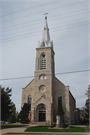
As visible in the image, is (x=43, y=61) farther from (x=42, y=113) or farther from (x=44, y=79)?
(x=42, y=113)

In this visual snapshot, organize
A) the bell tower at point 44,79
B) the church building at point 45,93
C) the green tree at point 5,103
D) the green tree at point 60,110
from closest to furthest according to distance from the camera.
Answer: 1. the green tree at point 5,103
2. the green tree at point 60,110
3. the bell tower at point 44,79
4. the church building at point 45,93

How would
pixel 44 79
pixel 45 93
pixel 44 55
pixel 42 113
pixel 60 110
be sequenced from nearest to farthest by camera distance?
pixel 60 110 < pixel 42 113 < pixel 45 93 < pixel 44 79 < pixel 44 55

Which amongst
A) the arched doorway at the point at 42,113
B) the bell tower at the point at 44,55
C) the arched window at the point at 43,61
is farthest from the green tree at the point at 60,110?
the arched window at the point at 43,61

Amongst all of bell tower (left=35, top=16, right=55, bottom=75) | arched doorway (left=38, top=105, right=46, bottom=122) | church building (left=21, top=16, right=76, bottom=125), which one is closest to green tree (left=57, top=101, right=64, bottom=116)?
church building (left=21, top=16, right=76, bottom=125)

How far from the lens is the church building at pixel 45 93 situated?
37.0 m

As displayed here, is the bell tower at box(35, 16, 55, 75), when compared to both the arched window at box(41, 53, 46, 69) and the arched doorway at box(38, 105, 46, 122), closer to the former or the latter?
the arched window at box(41, 53, 46, 69)

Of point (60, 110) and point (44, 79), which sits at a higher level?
point (44, 79)

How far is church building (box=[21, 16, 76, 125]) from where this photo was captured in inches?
1455

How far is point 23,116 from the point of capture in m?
35.0

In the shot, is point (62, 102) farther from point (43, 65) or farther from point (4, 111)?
point (4, 111)

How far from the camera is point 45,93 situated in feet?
129

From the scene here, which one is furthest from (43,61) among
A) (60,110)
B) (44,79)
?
(60,110)

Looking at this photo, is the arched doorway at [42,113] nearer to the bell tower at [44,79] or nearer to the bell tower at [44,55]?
the bell tower at [44,79]

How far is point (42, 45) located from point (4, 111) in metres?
26.4
